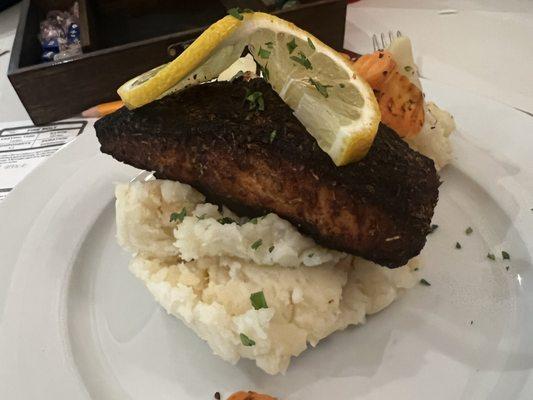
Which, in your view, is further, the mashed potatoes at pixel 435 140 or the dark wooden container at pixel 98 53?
the dark wooden container at pixel 98 53

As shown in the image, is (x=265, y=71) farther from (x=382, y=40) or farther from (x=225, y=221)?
(x=382, y=40)

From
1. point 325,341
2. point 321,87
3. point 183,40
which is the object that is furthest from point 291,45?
point 183,40

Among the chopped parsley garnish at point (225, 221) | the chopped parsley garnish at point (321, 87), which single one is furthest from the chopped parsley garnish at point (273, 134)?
the chopped parsley garnish at point (225, 221)

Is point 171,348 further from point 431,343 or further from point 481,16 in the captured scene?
point 481,16

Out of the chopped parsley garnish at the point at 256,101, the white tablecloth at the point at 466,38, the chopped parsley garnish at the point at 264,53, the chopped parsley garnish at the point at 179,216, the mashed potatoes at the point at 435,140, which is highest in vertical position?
the chopped parsley garnish at the point at 264,53

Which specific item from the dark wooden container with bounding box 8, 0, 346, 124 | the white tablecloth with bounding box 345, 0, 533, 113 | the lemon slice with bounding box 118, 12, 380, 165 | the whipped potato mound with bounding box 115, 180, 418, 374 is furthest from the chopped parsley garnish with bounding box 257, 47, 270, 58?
the white tablecloth with bounding box 345, 0, 533, 113

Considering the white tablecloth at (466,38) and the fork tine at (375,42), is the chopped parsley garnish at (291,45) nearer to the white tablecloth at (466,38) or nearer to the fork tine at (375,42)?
the white tablecloth at (466,38)

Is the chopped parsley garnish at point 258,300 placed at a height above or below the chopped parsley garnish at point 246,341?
above

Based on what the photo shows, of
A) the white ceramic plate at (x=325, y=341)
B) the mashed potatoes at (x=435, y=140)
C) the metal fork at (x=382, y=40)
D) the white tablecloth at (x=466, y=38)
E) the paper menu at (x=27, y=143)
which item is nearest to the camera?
the white ceramic plate at (x=325, y=341)

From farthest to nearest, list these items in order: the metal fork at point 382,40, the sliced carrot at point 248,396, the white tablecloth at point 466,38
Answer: the metal fork at point 382,40 → the white tablecloth at point 466,38 → the sliced carrot at point 248,396
